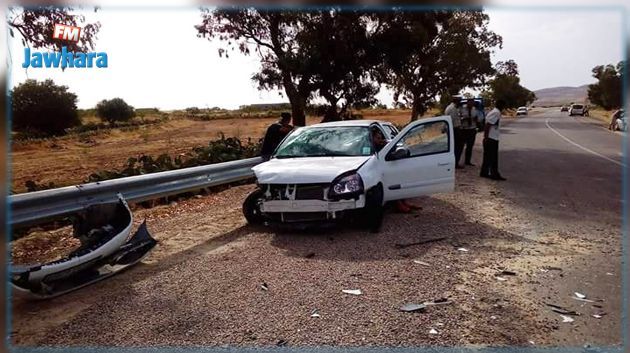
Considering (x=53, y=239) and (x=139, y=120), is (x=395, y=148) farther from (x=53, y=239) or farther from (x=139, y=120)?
(x=139, y=120)

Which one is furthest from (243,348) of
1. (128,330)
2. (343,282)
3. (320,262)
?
(320,262)

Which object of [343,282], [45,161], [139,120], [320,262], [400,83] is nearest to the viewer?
[343,282]

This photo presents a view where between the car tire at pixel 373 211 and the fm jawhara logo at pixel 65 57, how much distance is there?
12.5 ft

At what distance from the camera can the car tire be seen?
20.2ft

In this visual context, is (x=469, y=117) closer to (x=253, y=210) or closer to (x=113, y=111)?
(x=253, y=210)

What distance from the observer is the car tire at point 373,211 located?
6.17 m

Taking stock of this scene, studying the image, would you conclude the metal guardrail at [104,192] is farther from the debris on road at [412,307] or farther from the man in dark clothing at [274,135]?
the debris on road at [412,307]

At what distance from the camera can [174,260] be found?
5.25m

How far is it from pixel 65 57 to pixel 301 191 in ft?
10.8

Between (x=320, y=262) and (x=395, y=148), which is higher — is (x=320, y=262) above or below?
below

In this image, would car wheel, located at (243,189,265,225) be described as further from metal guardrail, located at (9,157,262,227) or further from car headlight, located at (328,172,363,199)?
car headlight, located at (328,172,363,199)

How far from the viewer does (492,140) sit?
10.2m

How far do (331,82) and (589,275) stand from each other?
523 inches

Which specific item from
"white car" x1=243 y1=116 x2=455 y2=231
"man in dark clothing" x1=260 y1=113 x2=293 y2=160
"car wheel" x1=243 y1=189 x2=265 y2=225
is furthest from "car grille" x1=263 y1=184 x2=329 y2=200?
"man in dark clothing" x1=260 y1=113 x2=293 y2=160
